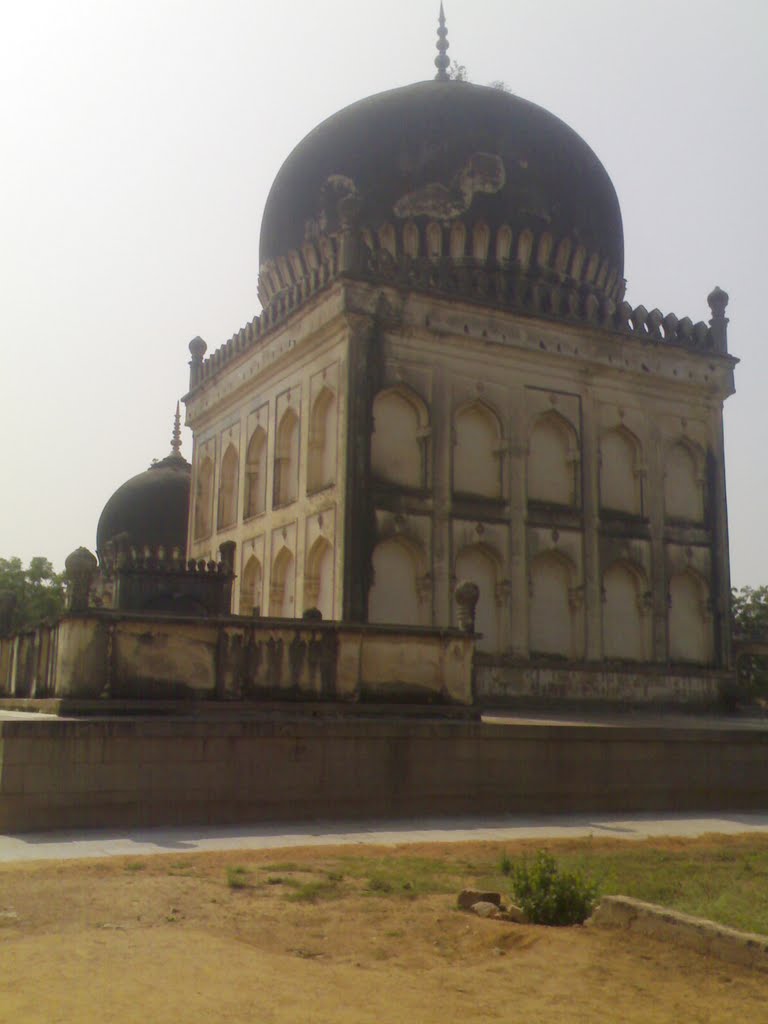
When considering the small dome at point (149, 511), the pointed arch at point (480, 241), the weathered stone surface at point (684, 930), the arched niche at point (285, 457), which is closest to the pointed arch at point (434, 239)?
the pointed arch at point (480, 241)

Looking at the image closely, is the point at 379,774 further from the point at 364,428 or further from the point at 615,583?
the point at 615,583

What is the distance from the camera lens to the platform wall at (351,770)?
33.4 ft

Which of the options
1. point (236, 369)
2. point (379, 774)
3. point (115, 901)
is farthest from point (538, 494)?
point (115, 901)

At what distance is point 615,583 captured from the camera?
23172mm

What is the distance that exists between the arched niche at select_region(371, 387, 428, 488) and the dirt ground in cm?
1377

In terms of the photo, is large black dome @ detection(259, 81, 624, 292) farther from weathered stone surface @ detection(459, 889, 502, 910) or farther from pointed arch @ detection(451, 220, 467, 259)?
weathered stone surface @ detection(459, 889, 502, 910)

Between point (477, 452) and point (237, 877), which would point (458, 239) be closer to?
point (477, 452)

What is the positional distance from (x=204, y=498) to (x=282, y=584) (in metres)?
5.31

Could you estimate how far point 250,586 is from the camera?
944 inches

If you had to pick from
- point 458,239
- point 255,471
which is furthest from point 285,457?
point 458,239

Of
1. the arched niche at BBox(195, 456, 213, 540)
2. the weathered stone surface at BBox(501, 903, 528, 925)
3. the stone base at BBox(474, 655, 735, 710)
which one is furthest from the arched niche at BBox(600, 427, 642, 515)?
the weathered stone surface at BBox(501, 903, 528, 925)

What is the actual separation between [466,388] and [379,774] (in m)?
11.3

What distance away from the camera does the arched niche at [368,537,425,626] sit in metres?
20.2

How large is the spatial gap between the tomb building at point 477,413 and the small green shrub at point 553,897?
13236 millimetres
